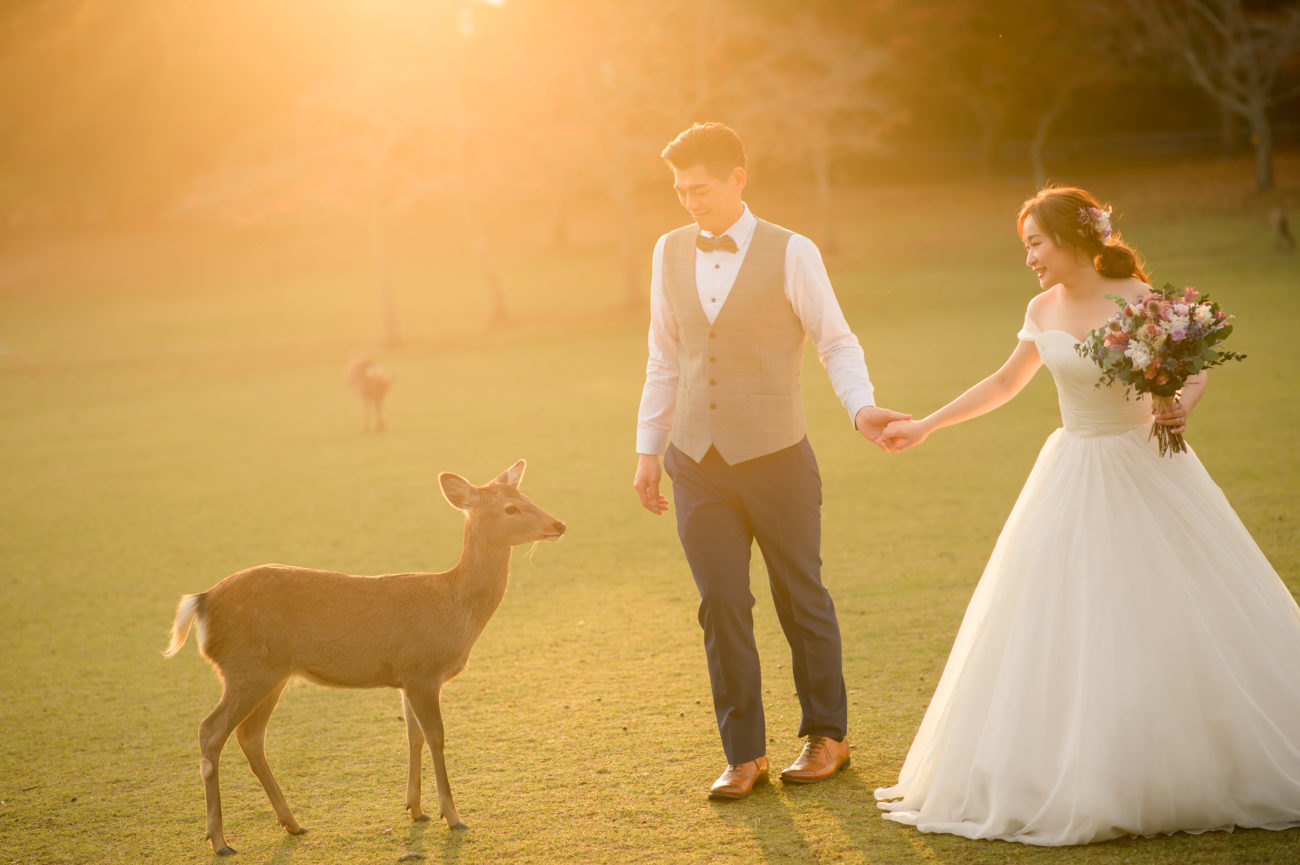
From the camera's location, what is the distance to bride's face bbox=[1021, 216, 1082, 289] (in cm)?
449

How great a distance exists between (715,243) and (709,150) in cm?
33

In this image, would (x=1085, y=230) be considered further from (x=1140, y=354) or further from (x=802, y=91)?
(x=802, y=91)

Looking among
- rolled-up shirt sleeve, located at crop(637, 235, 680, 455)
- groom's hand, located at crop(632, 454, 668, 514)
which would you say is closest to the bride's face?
rolled-up shirt sleeve, located at crop(637, 235, 680, 455)

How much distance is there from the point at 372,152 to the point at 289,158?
2.63 m

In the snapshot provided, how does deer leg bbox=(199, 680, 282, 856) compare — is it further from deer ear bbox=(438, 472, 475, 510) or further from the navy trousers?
the navy trousers

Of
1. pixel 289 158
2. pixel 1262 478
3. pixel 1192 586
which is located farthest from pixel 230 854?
pixel 289 158

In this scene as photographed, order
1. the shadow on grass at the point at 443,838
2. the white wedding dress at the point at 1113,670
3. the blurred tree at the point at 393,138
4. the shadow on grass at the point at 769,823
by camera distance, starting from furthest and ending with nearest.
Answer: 1. the blurred tree at the point at 393,138
2. the shadow on grass at the point at 443,838
3. the shadow on grass at the point at 769,823
4. the white wedding dress at the point at 1113,670

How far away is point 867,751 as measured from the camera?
→ 4844 mm

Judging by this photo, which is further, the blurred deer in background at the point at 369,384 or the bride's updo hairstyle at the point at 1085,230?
the blurred deer in background at the point at 369,384

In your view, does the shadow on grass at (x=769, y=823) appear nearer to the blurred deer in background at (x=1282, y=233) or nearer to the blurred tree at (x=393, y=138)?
the blurred tree at (x=393, y=138)

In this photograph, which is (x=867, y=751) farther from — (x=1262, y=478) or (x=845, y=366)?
(x=1262, y=478)

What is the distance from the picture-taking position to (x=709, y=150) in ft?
14.3

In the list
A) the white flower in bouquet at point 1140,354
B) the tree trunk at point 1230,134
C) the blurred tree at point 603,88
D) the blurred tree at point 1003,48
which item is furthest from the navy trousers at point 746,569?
the tree trunk at point 1230,134

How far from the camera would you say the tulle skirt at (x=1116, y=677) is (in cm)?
378
